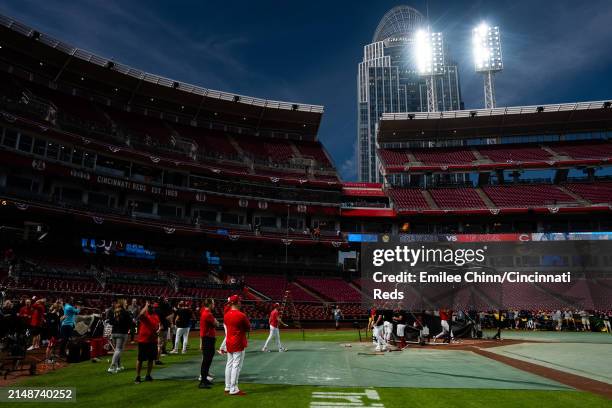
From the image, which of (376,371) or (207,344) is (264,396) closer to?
(207,344)

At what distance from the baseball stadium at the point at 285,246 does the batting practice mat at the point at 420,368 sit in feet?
0.45

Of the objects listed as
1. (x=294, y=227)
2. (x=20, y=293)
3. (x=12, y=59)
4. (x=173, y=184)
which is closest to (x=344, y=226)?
(x=294, y=227)

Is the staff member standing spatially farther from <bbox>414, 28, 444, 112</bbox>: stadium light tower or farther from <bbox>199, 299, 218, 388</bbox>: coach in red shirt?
<bbox>414, 28, 444, 112</bbox>: stadium light tower

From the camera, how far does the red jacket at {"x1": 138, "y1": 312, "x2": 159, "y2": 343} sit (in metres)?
10.6

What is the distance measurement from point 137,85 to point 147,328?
48835 millimetres

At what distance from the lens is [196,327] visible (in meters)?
33.7

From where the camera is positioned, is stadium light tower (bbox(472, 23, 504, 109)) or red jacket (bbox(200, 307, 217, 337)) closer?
red jacket (bbox(200, 307, 217, 337))

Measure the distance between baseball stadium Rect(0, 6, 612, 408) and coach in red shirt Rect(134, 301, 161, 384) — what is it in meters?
0.06

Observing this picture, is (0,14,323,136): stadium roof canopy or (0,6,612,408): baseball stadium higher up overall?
(0,14,323,136): stadium roof canopy

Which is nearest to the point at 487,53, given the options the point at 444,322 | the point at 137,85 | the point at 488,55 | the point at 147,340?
A: the point at 488,55

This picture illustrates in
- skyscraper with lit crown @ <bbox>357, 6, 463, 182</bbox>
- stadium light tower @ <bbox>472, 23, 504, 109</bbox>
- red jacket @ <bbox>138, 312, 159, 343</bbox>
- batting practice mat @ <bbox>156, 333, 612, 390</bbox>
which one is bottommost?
batting practice mat @ <bbox>156, 333, 612, 390</bbox>

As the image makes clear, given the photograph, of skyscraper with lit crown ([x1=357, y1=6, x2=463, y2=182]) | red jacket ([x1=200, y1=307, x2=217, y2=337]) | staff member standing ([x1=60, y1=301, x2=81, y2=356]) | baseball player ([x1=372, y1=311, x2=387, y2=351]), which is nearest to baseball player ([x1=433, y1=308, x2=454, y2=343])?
baseball player ([x1=372, y1=311, x2=387, y2=351])

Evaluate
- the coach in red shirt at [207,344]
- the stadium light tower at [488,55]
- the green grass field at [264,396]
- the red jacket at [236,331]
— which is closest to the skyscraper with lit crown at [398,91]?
the stadium light tower at [488,55]

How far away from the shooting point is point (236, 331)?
9.41 meters
